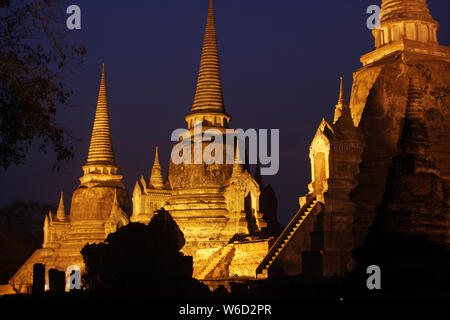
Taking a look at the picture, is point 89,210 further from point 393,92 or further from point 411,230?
point 411,230

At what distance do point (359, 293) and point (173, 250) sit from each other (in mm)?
6590

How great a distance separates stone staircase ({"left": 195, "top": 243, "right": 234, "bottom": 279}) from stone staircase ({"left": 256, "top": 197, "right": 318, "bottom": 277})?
4921 mm

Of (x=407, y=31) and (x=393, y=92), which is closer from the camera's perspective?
(x=393, y=92)

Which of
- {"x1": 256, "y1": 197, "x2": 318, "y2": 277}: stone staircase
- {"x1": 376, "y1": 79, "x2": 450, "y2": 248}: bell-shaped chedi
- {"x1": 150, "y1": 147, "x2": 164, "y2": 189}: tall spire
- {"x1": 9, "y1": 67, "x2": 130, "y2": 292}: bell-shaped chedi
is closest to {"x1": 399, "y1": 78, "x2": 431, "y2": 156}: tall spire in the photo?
{"x1": 376, "y1": 79, "x2": 450, "y2": 248}: bell-shaped chedi

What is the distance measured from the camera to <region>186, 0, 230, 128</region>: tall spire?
42816mm

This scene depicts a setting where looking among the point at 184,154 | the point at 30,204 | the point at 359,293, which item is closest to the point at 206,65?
the point at 184,154

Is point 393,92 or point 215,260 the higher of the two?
point 393,92

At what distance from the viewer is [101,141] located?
54531 mm

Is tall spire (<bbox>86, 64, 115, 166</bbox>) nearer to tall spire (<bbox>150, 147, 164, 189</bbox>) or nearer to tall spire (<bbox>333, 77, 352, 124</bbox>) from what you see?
tall spire (<bbox>150, 147, 164, 189</bbox>)

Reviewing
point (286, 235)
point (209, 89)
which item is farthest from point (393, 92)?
point (209, 89)

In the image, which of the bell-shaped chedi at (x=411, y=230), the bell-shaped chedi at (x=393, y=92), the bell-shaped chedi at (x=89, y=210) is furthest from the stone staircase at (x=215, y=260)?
the bell-shaped chedi at (x=411, y=230)

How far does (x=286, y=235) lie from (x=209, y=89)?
1463cm

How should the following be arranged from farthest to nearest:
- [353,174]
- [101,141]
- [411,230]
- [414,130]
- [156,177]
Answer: [101,141]
[156,177]
[353,174]
[414,130]
[411,230]

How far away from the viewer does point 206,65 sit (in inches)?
1746
